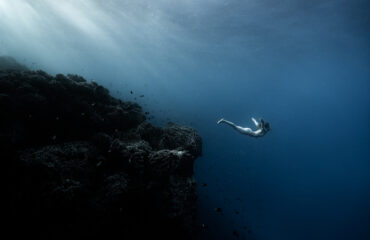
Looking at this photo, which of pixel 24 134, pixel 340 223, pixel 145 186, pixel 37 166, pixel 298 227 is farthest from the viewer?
pixel 340 223

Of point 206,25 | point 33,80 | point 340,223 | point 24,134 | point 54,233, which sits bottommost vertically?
point 54,233

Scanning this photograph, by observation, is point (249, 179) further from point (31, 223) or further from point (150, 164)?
point (31, 223)

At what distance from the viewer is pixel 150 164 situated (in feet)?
20.7

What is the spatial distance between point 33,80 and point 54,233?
5.57m

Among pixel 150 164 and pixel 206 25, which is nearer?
pixel 150 164

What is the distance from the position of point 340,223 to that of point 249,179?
1821 centimetres

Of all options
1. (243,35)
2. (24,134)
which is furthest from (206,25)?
(24,134)

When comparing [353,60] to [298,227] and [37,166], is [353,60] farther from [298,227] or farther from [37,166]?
[37,166]

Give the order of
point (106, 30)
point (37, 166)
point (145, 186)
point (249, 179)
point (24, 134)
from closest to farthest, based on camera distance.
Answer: point (37, 166) → point (24, 134) → point (145, 186) → point (249, 179) → point (106, 30)

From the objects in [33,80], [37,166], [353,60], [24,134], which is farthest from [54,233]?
[353,60]

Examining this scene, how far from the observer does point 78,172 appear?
5.29 meters

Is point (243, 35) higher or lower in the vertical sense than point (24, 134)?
higher

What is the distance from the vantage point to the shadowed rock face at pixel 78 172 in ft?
14.2

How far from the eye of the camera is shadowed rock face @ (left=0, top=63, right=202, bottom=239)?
4336 millimetres
